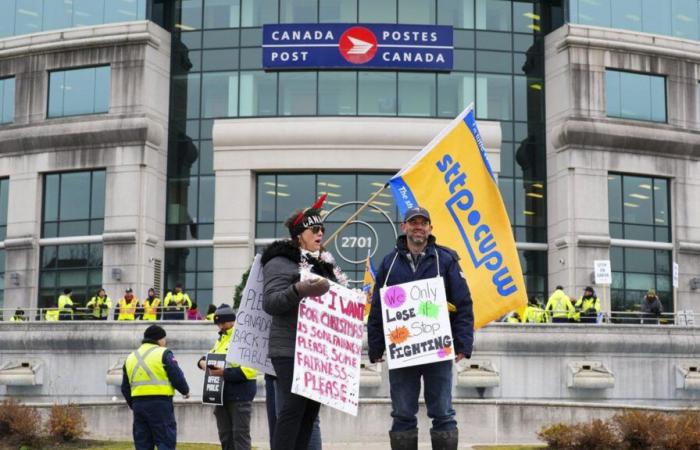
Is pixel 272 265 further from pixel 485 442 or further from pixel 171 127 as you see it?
pixel 171 127

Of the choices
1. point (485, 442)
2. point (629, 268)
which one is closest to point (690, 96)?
point (629, 268)

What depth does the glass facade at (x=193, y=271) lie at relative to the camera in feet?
137

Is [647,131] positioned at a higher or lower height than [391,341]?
higher

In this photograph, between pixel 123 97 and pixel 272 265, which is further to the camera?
pixel 123 97

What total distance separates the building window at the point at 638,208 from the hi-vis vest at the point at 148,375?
1296 inches

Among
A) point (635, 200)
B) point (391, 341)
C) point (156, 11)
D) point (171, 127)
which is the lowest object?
point (391, 341)

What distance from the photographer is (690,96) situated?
4425 centimetres

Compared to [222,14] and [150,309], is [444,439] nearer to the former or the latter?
[150,309]

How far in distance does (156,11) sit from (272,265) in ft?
123

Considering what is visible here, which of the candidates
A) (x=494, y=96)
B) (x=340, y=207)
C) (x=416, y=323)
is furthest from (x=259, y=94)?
(x=416, y=323)

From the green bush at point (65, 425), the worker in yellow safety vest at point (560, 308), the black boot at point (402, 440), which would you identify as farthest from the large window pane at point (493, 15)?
the black boot at point (402, 440)

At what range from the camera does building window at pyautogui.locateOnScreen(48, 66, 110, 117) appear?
141ft

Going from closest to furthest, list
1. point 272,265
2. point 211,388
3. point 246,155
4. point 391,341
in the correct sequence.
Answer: point 272,265 < point 391,341 < point 211,388 < point 246,155

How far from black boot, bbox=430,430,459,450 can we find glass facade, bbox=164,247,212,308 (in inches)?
1295
